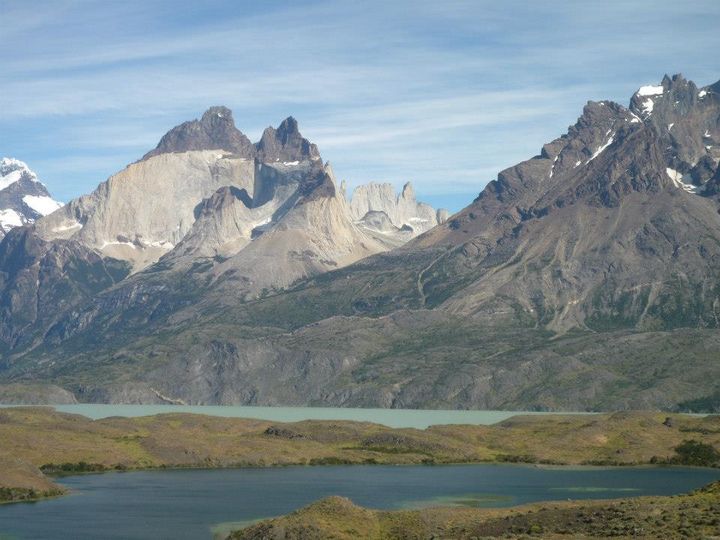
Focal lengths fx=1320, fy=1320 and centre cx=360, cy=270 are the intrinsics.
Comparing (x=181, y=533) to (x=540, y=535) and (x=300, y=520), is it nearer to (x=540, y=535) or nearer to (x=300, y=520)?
(x=300, y=520)

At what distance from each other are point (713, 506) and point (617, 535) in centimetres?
1434

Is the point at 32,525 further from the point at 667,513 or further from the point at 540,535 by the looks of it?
the point at 667,513

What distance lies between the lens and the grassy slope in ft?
448

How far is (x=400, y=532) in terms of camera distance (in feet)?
506

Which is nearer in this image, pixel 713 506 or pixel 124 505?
pixel 713 506

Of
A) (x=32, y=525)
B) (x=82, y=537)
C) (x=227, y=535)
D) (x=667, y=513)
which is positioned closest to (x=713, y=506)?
(x=667, y=513)

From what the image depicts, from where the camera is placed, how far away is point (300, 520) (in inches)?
5935

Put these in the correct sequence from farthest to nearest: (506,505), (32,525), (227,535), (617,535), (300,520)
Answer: (506,505), (32,525), (227,535), (300,520), (617,535)

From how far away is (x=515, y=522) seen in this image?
498ft

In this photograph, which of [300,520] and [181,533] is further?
[181,533]

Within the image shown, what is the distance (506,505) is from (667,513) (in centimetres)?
5270

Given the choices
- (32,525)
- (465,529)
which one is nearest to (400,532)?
(465,529)

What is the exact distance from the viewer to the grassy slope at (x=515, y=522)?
448 ft

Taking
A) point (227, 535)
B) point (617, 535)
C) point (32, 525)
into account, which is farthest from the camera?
point (32, 525)
